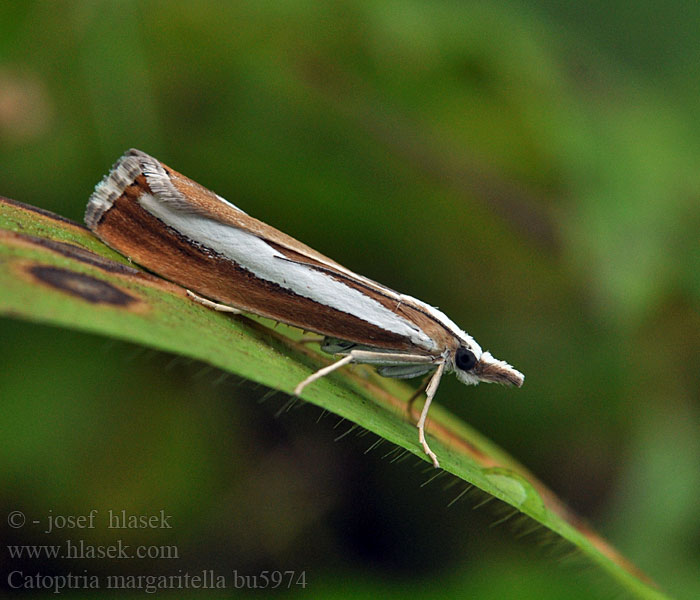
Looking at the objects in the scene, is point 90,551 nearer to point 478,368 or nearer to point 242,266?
point 242,266

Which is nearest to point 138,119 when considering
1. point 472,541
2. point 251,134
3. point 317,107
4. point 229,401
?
point 251,134

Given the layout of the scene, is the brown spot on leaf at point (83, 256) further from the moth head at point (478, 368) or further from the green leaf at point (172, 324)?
the moth head at point (478, 368)

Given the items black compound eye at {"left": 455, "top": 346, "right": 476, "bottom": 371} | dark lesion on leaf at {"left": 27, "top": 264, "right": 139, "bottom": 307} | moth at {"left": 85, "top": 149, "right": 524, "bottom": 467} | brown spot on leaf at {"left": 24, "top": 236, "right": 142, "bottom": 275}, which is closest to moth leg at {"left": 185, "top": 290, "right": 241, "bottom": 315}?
moth at {"left": 85, "top": 149, "right": 524, "bottom": 467}

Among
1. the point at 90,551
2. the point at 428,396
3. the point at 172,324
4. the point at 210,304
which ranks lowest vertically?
the point at 90,551

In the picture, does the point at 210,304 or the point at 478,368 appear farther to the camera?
the point at 478,368

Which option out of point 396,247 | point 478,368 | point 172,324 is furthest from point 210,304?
point 396,247

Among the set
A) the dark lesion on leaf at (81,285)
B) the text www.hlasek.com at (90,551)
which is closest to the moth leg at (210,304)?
the dark lesion on leaf at (81,285)
